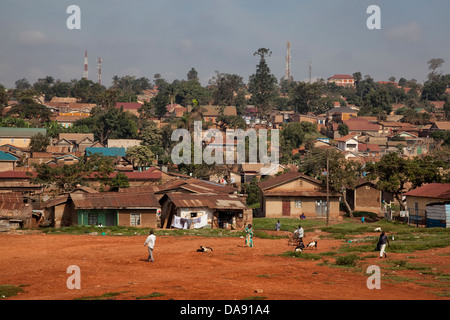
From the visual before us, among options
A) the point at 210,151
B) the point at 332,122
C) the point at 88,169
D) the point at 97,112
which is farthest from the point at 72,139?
the point at 332,122

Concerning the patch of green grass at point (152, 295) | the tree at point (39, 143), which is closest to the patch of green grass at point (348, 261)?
the patch of green grass at point (152, 295)

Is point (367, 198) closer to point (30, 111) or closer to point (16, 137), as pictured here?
point (16, 137)

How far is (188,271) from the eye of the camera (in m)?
19.7

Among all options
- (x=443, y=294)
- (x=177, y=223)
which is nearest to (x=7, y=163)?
(x=177, y=223)

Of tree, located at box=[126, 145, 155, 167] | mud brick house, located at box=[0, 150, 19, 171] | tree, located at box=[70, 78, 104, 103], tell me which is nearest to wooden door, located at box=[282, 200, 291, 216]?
tree, located at box=[126, 145, 155, 167]

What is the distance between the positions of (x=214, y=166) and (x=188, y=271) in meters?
45.0

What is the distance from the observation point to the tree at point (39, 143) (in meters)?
74.5

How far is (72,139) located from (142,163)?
59.3ft

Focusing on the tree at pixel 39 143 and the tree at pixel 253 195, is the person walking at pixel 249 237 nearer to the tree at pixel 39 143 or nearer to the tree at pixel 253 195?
the tree at pixel 253 195

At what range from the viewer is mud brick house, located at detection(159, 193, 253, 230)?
34781mm

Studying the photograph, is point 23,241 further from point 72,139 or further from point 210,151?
point 72,139

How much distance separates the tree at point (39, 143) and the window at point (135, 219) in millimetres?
45404

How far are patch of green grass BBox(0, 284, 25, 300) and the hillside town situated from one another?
16.0 meters

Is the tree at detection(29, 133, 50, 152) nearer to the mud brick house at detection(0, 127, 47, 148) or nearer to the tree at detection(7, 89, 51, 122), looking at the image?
the mud brick house at detection(0, 127, 47, 148)
